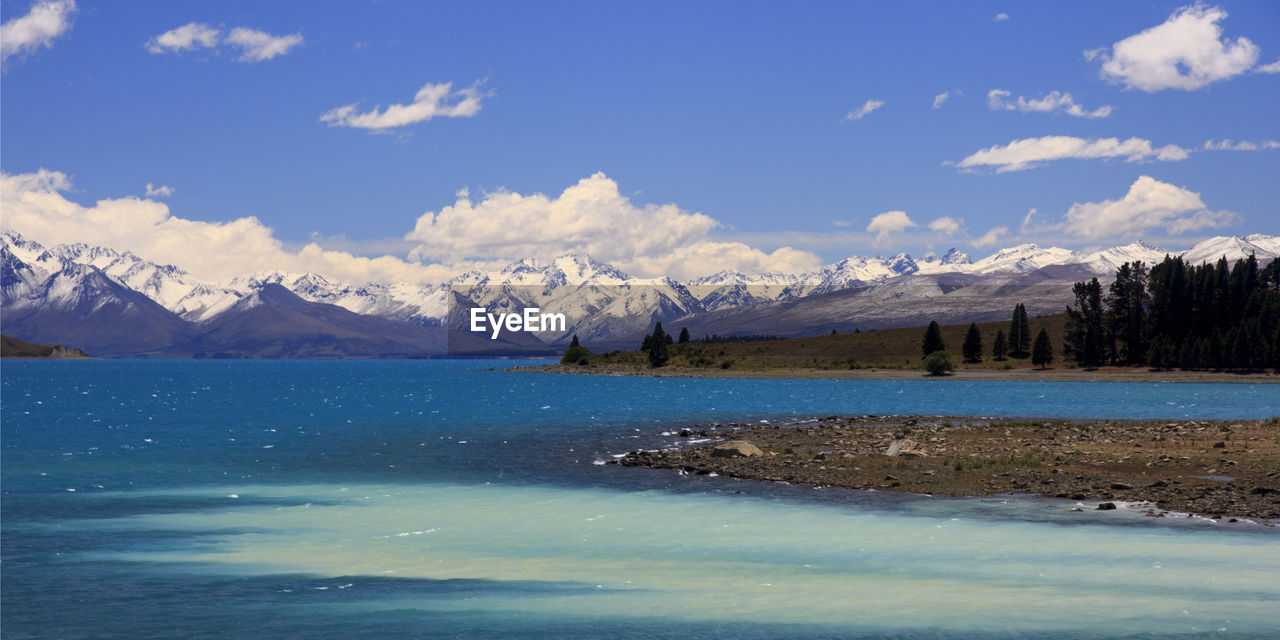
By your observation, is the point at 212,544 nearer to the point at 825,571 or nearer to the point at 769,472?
the point at 825,571

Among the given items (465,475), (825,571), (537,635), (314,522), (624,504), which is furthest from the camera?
(465,475)

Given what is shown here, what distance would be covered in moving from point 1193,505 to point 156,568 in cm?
3236

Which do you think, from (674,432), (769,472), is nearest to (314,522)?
(769,472)

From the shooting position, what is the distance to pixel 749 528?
3169cm

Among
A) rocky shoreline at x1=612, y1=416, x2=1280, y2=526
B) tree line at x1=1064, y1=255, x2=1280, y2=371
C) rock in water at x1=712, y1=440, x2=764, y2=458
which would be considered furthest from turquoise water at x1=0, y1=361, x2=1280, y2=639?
tree line at x1=1064, y1=255, x2=1280, y2=371

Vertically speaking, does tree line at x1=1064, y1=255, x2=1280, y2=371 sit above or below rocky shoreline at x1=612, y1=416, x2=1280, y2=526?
above

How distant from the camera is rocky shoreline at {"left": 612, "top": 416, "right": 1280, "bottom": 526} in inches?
1415

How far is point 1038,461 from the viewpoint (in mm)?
44531

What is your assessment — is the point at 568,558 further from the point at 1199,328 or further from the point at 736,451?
the point at 1199,328

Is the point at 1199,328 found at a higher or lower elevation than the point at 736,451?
higher

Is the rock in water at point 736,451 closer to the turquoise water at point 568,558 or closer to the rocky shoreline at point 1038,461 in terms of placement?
the rocky shoreline at point 1038,461

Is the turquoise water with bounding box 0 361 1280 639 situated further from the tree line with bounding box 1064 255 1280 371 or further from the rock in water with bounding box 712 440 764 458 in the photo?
the tree line with bounding box 1064 255 1280 371

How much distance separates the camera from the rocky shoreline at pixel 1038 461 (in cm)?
3594

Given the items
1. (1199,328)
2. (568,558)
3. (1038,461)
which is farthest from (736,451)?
(1199,328)
